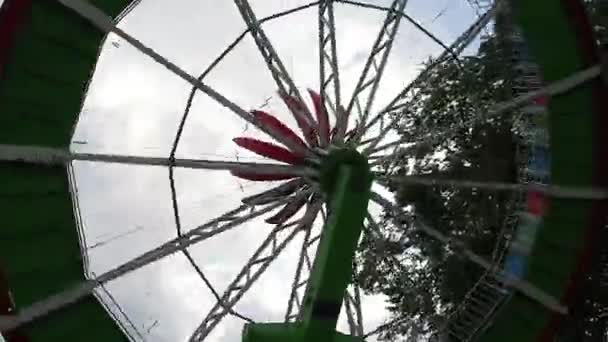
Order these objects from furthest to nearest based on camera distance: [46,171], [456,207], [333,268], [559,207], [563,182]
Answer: [456,207] < [559,207] < [563,182] < [46,171] < [333,268]

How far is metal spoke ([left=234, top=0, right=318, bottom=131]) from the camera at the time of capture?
48.2 feet

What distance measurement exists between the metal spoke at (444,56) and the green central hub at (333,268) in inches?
134

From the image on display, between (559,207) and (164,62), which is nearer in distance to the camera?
(164,62)

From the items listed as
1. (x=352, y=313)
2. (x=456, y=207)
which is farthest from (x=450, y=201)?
(x=352, y=313)

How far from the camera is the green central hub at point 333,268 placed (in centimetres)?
1142

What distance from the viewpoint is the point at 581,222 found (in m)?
15.4

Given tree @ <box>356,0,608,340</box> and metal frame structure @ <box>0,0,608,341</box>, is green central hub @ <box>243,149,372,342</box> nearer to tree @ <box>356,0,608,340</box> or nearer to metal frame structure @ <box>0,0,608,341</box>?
metal frame structure @ <box>0,0,608,341</box>

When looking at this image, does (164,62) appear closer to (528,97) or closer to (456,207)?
(528,97)

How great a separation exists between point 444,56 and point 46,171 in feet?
25.8

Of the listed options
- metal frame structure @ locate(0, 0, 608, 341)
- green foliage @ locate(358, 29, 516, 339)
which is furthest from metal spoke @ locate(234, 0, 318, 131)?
green foliage @ locate(358, 29, 516, 339)

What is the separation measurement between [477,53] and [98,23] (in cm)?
785

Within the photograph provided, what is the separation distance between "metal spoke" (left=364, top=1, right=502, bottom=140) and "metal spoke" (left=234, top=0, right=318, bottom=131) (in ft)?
4.92

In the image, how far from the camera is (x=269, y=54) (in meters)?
15.0

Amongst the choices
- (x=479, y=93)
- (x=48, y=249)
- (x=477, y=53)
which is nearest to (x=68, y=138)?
(x=48, y=249)
